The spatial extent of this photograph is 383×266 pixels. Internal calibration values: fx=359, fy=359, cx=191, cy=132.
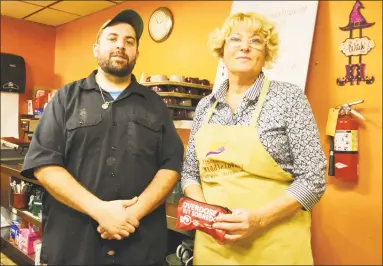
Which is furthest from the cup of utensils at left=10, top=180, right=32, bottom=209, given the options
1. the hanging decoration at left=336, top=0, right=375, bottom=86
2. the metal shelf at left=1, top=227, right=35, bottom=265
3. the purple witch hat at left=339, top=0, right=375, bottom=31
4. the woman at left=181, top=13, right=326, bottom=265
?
the purple witch hat at left=339, top=0, right=375, bottom=31

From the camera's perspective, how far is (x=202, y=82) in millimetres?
2537

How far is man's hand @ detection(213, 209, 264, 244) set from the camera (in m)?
1.04

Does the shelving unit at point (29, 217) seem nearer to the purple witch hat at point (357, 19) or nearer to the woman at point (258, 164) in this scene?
the woman at point (258, 164)

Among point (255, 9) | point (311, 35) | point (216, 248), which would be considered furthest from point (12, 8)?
point (216, 248)

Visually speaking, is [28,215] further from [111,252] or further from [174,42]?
[174,42]

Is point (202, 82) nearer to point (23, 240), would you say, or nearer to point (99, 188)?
point (99, 188)

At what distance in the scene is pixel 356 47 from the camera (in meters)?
2.08

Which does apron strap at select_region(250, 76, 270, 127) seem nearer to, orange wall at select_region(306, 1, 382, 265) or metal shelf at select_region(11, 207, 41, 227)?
orange wall at select_region(306, 1, 382, 265)

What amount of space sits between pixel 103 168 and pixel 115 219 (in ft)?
0.58

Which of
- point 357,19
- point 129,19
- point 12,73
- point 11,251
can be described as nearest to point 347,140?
point 357,19

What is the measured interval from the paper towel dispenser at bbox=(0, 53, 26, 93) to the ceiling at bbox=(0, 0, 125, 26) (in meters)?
0.48

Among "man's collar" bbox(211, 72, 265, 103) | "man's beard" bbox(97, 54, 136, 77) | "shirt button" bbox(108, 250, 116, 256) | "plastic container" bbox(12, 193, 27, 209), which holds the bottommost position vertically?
"plastic container" bbox(12, 193, 27, 209)

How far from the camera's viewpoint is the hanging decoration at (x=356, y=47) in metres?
2.04

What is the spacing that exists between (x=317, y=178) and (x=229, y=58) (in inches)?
19.0
